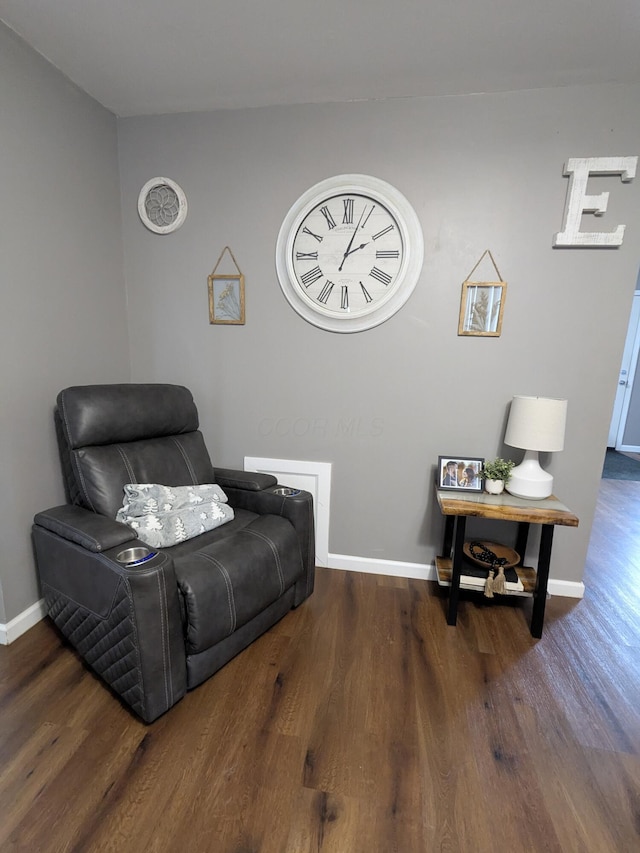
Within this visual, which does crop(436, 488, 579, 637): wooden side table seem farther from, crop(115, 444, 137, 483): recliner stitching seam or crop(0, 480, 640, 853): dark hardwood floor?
crop(115, 444, 137, 483): recliner stitching seam

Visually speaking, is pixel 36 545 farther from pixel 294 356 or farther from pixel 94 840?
pixel 294 356

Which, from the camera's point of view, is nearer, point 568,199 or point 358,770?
point 358,770

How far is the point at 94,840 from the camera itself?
3.31ft

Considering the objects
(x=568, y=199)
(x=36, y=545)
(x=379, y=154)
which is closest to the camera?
(x=36, y=545)

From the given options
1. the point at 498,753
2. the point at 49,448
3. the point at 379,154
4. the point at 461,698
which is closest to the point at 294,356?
the point at 379,154

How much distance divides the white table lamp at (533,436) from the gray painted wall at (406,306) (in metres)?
0.19

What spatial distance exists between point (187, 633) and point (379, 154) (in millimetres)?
2254

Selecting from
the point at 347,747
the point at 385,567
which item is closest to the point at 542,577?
the point at 385,567

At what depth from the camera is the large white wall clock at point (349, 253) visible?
1.94 meters

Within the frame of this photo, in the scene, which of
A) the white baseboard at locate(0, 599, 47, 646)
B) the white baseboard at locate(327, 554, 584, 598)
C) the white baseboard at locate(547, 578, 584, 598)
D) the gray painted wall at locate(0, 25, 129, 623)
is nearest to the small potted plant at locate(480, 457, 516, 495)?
the white baseboard at locate(327, 554, 584, 598)

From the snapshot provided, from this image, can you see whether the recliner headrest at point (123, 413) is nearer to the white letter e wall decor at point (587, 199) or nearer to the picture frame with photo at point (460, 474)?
→ the picture frame with photo at point (460, 474)

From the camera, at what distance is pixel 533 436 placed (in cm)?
177

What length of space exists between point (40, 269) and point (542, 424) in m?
2.32

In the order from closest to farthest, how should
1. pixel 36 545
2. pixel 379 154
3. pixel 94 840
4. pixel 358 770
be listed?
pixel 94 840 → pixel 358 770 → pixel 36 545 → pixel 379 154
